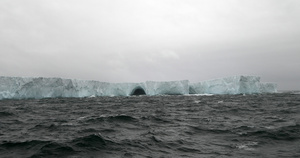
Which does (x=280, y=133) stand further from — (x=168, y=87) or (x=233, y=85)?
(x=168, y=87)

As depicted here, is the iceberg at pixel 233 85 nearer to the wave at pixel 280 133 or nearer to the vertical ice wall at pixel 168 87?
the vertical ice wall at pixel 168 87

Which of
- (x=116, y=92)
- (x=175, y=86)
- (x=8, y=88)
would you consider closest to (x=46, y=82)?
(x=8, y=88)

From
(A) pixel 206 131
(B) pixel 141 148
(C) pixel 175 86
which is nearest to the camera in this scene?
(B) pixel 141 148

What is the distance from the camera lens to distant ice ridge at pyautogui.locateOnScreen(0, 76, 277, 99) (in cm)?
4634

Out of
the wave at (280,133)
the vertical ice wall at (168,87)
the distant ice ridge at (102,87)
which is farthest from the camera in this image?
the vertical ice wall at (168,87)

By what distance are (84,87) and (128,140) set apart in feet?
156

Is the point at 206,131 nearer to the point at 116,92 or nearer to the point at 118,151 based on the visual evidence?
the point at 118,151

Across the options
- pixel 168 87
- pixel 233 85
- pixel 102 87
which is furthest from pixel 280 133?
pixel 168 87

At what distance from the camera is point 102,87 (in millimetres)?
57250

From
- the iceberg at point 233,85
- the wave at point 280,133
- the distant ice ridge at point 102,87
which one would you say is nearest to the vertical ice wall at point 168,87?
the distant ice ridge at point 102,87

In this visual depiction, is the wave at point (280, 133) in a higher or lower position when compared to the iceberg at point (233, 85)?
lower

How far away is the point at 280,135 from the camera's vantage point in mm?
8656

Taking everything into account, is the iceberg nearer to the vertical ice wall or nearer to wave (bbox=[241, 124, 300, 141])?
the vertical ice wall

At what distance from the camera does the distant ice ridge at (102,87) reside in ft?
152
